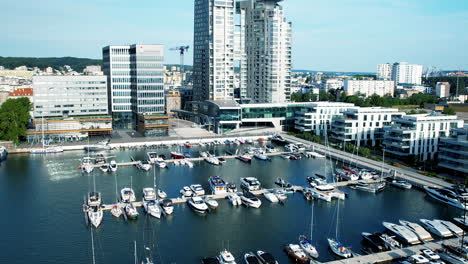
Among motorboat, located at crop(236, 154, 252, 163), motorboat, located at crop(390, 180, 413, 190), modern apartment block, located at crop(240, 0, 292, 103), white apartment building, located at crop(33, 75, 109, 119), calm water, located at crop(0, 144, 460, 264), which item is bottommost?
calm water, located at crop(0, 144, 460, 264)

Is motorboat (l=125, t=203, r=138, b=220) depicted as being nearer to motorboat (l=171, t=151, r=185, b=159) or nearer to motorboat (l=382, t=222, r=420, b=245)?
motorboat (l=382, t=222, r=420, b=245)

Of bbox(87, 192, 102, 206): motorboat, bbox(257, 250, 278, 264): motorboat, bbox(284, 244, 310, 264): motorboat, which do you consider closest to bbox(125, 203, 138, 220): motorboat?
bbox(87, 192, 102, 206): motorboat

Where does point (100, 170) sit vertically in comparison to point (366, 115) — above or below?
below

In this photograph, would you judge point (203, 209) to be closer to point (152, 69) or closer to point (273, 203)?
point (273, 203)

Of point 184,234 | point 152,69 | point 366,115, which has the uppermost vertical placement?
point 152,69

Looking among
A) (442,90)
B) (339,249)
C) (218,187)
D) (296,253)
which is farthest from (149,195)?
(442,90)

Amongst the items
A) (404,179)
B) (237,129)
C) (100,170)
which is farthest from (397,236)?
(237,129)

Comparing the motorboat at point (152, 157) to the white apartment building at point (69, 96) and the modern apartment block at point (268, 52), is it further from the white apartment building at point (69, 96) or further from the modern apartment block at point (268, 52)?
the modern apartment block at point (268, 52)
